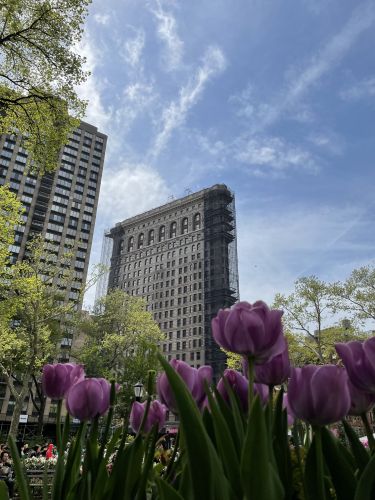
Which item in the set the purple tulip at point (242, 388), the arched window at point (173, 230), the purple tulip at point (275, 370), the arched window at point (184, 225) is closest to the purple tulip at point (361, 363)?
the purple tulip at point (275, 370)

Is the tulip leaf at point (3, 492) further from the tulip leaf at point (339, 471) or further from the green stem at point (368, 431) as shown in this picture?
the green stem at point (368, 431)

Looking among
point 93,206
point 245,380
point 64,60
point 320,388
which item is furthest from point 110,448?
point 93,206

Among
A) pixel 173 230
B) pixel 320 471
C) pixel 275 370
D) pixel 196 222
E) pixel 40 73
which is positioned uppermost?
pixel 196 222

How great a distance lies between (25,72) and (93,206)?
6972cm

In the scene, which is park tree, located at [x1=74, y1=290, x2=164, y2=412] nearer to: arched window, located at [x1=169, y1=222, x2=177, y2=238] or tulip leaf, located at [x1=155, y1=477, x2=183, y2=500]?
tulip leaf, located at [x1=155, y1=477, x2=183, y2=500]

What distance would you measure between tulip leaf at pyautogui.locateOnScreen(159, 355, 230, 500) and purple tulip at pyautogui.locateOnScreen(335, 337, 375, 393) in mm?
449

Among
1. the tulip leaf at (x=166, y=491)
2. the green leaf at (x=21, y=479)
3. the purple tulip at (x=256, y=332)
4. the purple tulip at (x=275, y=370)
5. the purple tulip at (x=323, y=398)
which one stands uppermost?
the purple tulip at (x=256, y=332)

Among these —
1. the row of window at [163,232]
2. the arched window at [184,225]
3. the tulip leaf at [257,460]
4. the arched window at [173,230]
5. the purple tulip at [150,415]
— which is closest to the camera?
the tulip leaf at [257,460]

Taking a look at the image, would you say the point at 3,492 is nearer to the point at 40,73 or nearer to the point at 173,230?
the point at 40,73

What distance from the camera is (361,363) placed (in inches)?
39.3

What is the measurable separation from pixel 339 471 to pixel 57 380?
1.04 m

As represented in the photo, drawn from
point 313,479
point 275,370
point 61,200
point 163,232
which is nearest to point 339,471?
point 313,479

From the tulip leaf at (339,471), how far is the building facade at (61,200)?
6662 cm

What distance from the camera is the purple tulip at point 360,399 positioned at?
1071mm
